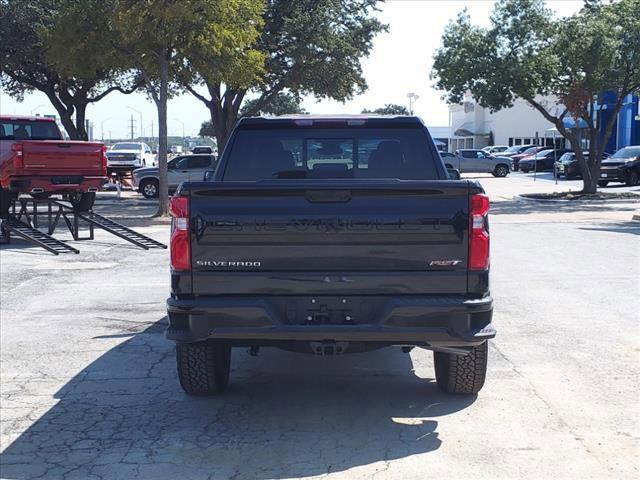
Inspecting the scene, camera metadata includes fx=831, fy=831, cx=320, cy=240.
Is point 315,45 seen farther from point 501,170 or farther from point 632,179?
point 501,170

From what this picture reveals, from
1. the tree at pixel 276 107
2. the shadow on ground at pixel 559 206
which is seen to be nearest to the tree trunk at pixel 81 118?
the tree at pixel 276 107

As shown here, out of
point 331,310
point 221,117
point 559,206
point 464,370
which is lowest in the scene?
point 559,206

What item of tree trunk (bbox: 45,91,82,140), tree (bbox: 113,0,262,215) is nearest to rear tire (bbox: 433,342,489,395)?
tree (bbox: 113,0,262,215)

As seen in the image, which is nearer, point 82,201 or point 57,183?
point 57,183

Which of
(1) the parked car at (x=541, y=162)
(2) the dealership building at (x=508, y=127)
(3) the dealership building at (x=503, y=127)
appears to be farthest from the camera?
(3) the dealership building at (x=503, y=127)

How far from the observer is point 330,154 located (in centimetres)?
689

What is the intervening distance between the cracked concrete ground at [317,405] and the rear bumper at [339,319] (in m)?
0.68

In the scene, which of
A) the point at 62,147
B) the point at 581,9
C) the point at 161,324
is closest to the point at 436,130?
the point at 581,9

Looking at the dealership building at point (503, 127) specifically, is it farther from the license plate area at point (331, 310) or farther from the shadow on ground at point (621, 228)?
the license plate area at point (331, 310)

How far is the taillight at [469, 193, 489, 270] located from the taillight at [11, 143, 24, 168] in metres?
13.2

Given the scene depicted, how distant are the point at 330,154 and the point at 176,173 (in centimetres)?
2493

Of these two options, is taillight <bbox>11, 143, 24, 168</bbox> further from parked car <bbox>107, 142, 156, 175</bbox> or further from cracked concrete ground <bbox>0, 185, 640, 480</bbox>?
parked car <bbox>107, 142, 156, 175</bbox>

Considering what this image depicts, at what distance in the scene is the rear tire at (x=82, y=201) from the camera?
711 inches

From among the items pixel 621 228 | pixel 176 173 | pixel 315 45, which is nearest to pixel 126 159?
pixel 176 173
